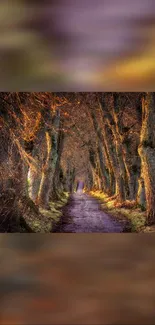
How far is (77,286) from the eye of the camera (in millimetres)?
2395

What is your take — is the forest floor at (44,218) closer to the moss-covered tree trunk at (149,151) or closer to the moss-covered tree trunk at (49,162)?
the moss-covered tree trunk at (49,162)

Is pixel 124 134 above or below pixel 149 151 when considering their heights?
above

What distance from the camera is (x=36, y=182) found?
27.5ft

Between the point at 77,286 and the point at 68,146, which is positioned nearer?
the point at 77,286

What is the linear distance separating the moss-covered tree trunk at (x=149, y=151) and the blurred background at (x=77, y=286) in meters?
3.62

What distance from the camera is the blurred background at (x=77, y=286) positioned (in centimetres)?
184

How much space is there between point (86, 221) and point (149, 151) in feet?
7.53

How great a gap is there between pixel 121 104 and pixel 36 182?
9.89 ft
